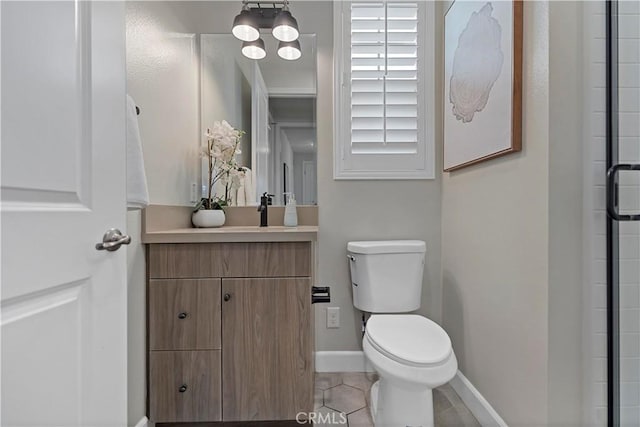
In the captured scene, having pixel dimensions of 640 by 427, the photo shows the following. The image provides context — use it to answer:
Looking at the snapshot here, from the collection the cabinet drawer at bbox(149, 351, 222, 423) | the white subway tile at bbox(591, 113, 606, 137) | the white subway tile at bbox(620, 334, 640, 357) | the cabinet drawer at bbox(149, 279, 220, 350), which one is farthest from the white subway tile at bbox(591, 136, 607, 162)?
the cabinet drawer at bbox(149, 351, 222, 423)

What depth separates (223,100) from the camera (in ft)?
6.44

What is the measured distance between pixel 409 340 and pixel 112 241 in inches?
42.8

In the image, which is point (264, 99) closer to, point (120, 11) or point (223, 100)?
→ point (223, 100)

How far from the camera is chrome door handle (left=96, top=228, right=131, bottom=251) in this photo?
2.63 ft

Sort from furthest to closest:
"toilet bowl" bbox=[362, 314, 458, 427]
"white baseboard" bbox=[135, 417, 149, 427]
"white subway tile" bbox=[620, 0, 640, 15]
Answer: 1. "white baseboard" bbox=[135, 417, 149, 427]
2. "toilet bowl" bbox=[362, 314, 458, 427]
3. "white subway tile" bbox=[620, 0, 640, 15]

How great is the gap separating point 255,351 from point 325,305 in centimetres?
67

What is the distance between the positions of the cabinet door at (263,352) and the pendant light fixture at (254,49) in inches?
54.9

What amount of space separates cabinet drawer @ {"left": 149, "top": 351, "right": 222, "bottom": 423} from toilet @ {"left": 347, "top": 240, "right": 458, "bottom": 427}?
64cm

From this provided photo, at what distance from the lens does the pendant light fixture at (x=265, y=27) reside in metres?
1.88

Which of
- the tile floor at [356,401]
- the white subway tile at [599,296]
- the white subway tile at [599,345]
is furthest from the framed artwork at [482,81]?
the tile floor at [356,401]

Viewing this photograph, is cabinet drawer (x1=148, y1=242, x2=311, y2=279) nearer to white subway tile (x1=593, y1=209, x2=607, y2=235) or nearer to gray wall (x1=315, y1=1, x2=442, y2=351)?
gray wall (x1=315, y1=1, x2=442, y2=351)

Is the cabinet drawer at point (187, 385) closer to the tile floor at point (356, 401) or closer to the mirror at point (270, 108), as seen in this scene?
the tile floor at point (356, 401)

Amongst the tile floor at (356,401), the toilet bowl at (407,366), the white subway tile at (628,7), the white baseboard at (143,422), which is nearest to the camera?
Result: the white subway tile at (628,7)

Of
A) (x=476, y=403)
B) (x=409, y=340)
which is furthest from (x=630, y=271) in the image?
(x=476, y=403)
